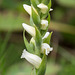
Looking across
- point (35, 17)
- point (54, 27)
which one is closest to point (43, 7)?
point (35, 17)

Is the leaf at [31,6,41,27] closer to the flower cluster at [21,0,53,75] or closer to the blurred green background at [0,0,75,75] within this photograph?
the flower cluster at [21,0,53,75]

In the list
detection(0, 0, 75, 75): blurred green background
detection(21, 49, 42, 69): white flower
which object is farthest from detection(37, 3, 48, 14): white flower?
detection(0, 0, 75, 75): blurred green background

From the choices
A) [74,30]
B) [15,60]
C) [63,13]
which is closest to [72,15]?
[63,13]

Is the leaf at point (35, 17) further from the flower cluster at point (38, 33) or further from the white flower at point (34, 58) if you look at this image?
the white flower at point (34, 58)

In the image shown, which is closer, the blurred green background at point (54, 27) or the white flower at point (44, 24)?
the white flower at point (44, 24)

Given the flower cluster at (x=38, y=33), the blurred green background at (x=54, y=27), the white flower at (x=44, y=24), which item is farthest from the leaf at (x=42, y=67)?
the blurred green background at (x=54, y=27)

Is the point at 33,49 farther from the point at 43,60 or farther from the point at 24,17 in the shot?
the point at 24,17

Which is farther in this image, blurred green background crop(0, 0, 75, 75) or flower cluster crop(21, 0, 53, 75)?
blurred green background crop(0, 0, 75, 75)

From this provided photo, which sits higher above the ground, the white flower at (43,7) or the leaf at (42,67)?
the white flower at (43,7)
